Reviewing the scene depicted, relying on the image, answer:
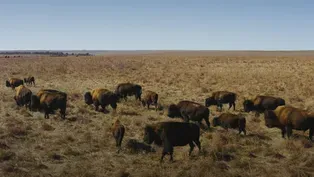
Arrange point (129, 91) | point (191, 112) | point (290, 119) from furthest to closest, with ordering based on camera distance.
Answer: point (129, 91) < point (191, 112) < point (290, 119)

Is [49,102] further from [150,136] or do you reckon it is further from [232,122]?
[232,122]

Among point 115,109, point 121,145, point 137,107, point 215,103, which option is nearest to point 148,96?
point 137,107

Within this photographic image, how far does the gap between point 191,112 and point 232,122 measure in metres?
2.03

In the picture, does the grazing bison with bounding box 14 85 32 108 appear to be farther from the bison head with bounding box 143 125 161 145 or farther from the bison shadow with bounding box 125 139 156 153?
the bison head with bounding box 143 125 161 145

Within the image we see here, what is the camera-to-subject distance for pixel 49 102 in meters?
19.2

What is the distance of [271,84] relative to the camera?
3712 centimetres

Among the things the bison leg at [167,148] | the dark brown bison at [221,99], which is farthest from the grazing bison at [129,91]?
the bison leg at [167,148]

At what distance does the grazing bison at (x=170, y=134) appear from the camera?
40.1 ft

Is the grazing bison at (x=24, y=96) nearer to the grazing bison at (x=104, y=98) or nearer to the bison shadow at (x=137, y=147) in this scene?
the grazing bison at (x=104, y=98)

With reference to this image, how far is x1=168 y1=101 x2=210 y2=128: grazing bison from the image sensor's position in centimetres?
1678

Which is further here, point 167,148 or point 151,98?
point 151,98

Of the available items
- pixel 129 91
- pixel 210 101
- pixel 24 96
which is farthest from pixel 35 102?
pixel 210 101

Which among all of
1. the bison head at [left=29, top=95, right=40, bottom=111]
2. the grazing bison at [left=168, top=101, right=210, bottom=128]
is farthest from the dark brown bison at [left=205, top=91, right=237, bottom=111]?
the bison head at [left=29, top=95, right=40, bottom=111]

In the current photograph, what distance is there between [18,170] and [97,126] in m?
6.72
